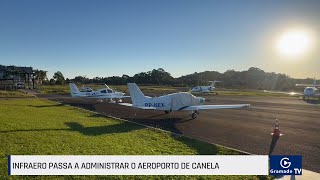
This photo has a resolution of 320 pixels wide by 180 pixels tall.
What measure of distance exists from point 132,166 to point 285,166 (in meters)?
5.71

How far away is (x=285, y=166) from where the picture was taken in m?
10.2

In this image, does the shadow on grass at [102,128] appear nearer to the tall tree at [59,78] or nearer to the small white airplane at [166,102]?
the small white airplane at [166,102]

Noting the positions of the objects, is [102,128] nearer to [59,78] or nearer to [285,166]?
[285,166]

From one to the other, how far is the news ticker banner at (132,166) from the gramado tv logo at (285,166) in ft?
0.87

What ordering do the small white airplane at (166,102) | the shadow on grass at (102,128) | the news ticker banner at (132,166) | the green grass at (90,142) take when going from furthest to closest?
the small white airplane at (166,102)
the shadow on grass at (102,128)
the green grass at (90,142)
the news ticker banner at (132,166)

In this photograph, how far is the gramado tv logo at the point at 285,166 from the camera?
10.0 m

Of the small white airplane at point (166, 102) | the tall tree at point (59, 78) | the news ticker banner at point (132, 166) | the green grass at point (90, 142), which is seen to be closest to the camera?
the news ticker banner at point (132, 166)

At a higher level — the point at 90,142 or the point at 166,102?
the point at 166,102

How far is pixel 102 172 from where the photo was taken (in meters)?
A: 9.88

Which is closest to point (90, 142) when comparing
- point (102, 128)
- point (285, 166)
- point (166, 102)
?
point (102, 128)

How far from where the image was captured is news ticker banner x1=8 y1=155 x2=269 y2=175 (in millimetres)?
9969

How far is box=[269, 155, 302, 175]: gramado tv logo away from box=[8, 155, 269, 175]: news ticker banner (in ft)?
0.87

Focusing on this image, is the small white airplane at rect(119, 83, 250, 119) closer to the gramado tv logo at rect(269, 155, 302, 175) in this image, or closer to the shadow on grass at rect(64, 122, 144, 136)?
the shadow on grass at rect(64, 122, 144, 136)

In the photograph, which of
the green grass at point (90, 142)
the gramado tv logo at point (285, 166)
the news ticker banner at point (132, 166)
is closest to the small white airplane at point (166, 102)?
the green grass at point (90, 142)
